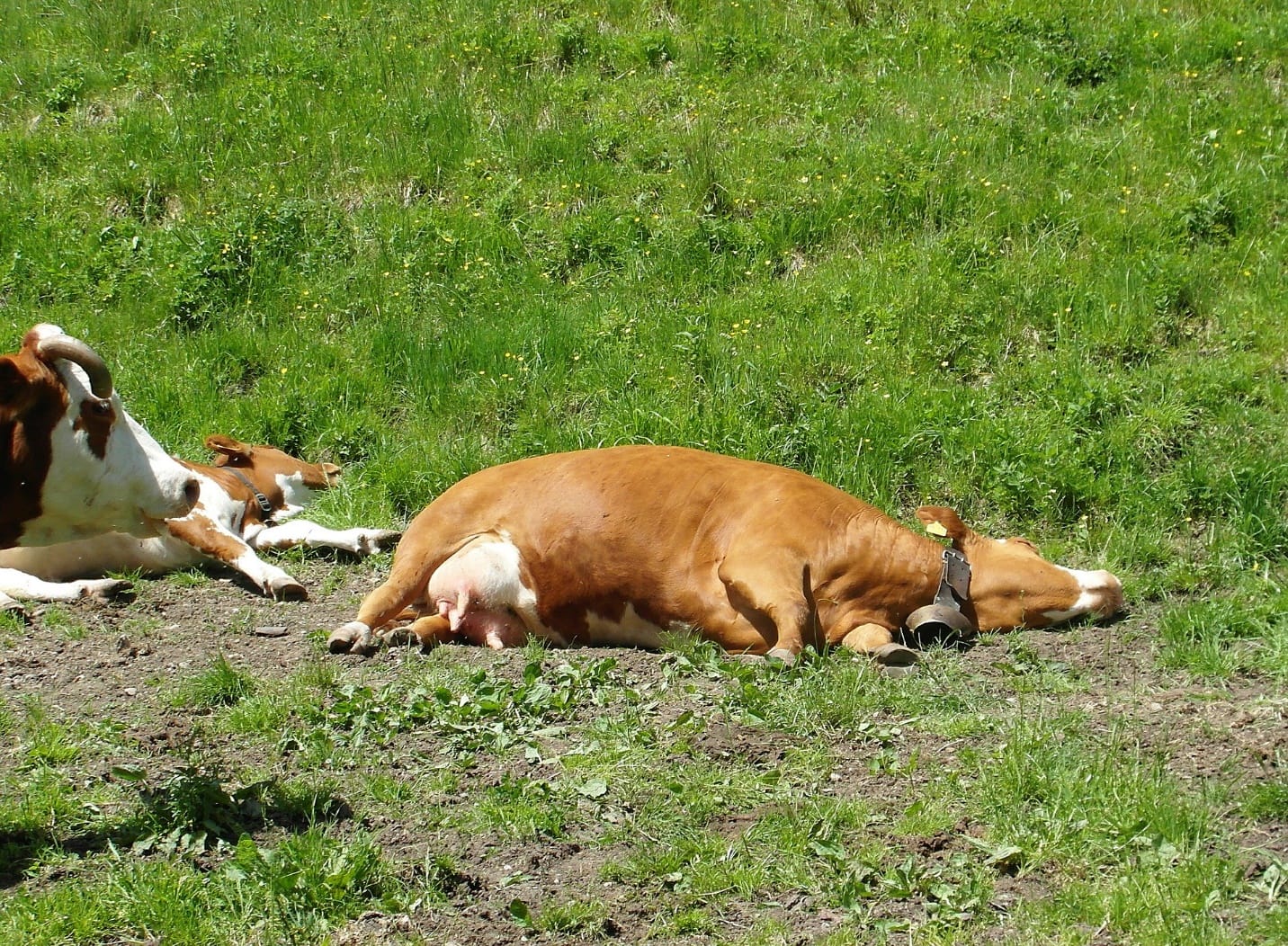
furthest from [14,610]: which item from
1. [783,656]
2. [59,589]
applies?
[783,656]

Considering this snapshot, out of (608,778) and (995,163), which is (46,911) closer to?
(608,778)

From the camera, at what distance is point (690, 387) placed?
10.3 metres

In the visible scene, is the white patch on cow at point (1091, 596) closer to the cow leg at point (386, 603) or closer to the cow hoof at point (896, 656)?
the cow hoof at point (896, 656)

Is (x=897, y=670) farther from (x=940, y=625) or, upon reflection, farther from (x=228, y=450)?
(x=228, y=450)

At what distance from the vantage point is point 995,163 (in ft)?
39.5

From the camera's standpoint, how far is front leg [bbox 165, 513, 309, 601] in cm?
884

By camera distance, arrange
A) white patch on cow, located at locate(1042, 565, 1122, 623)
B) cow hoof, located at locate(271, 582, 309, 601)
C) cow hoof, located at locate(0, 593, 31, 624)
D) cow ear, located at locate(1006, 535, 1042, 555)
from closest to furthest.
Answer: white patch on cow, located at locate(1042, 565, 1122, 623) < cow hoof, located at locate(0, 593, 31, 624) < cow ear, located at locate(1006, 535, 1042, 555) < cow hoof, located at locate(271, 582, 309, 601)

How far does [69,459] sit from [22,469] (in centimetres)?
23

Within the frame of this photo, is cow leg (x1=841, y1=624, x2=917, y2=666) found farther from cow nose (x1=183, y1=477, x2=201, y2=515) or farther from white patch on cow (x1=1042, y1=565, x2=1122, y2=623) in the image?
cow nose (x1=183, y1=477, x2=201, y2=515)

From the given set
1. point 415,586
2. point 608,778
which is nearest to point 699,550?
point 415,586

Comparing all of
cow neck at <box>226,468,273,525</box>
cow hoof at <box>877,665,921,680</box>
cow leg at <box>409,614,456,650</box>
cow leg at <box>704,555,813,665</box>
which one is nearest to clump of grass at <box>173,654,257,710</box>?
cow leg at <box>409,614,456,650</box>

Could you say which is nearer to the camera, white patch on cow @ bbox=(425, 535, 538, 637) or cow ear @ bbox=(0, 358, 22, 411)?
cow ear @ bbox=(0, 358, 22, 411)

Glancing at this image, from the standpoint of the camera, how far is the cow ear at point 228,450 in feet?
33.1

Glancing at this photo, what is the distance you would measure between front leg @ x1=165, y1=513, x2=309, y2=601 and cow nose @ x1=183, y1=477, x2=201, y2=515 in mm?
1596
